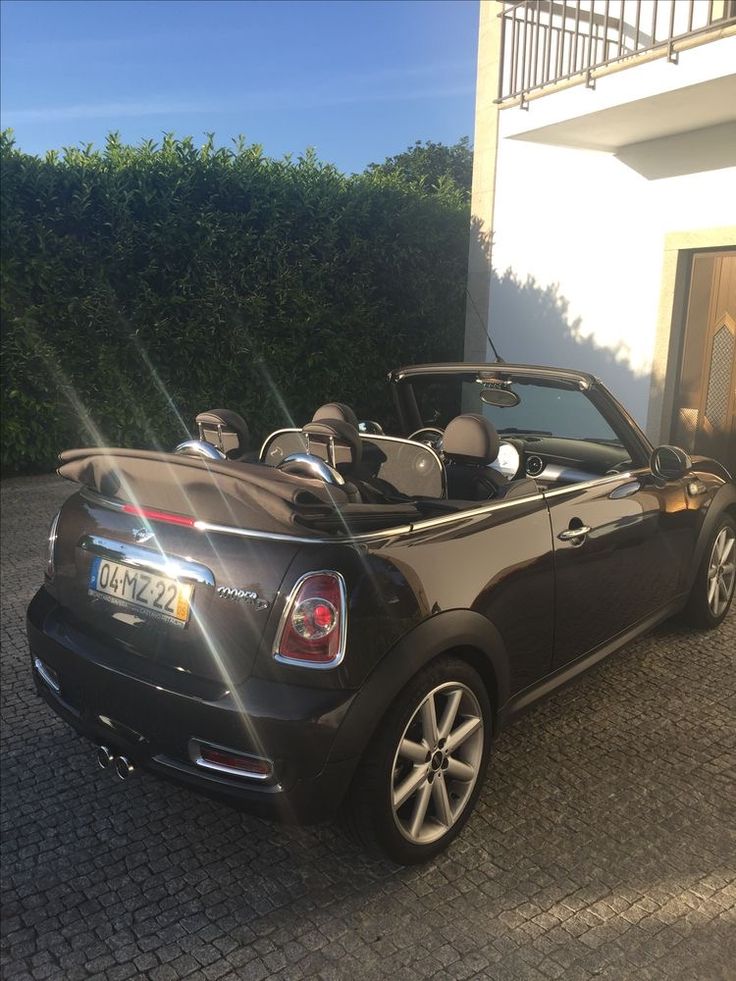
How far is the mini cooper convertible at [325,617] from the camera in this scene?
2.30 meters

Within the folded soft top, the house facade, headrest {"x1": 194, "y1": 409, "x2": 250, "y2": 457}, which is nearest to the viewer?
the folded soft top

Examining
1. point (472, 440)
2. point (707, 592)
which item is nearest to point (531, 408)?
point (472, 440)

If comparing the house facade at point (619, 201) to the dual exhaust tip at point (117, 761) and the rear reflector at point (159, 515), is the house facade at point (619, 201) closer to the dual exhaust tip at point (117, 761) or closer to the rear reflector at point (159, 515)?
the rear reflector at point (159, 515)

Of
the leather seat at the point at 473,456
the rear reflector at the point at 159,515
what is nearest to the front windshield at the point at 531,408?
the leather seat at the point at 473,456

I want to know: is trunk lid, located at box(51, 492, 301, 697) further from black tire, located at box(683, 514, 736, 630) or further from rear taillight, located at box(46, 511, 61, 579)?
black tire, located at box(683, 514, 736, 630)

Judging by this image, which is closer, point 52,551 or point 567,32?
point 52,551

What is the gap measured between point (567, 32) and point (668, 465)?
303 inches

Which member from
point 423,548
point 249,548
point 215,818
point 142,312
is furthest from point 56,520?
point 142,312

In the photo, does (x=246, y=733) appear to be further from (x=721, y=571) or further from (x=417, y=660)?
(x=721, y=571)

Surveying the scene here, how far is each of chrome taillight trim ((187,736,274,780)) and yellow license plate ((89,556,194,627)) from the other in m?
0.36

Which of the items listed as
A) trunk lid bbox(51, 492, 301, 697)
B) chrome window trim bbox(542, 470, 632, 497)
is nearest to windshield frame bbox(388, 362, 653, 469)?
chrome window trim bbox(542, 470, 632, 497)

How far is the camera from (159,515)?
262 centimetres

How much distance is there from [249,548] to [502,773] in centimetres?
151

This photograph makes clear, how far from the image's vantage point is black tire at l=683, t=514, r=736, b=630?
4.35 meters
